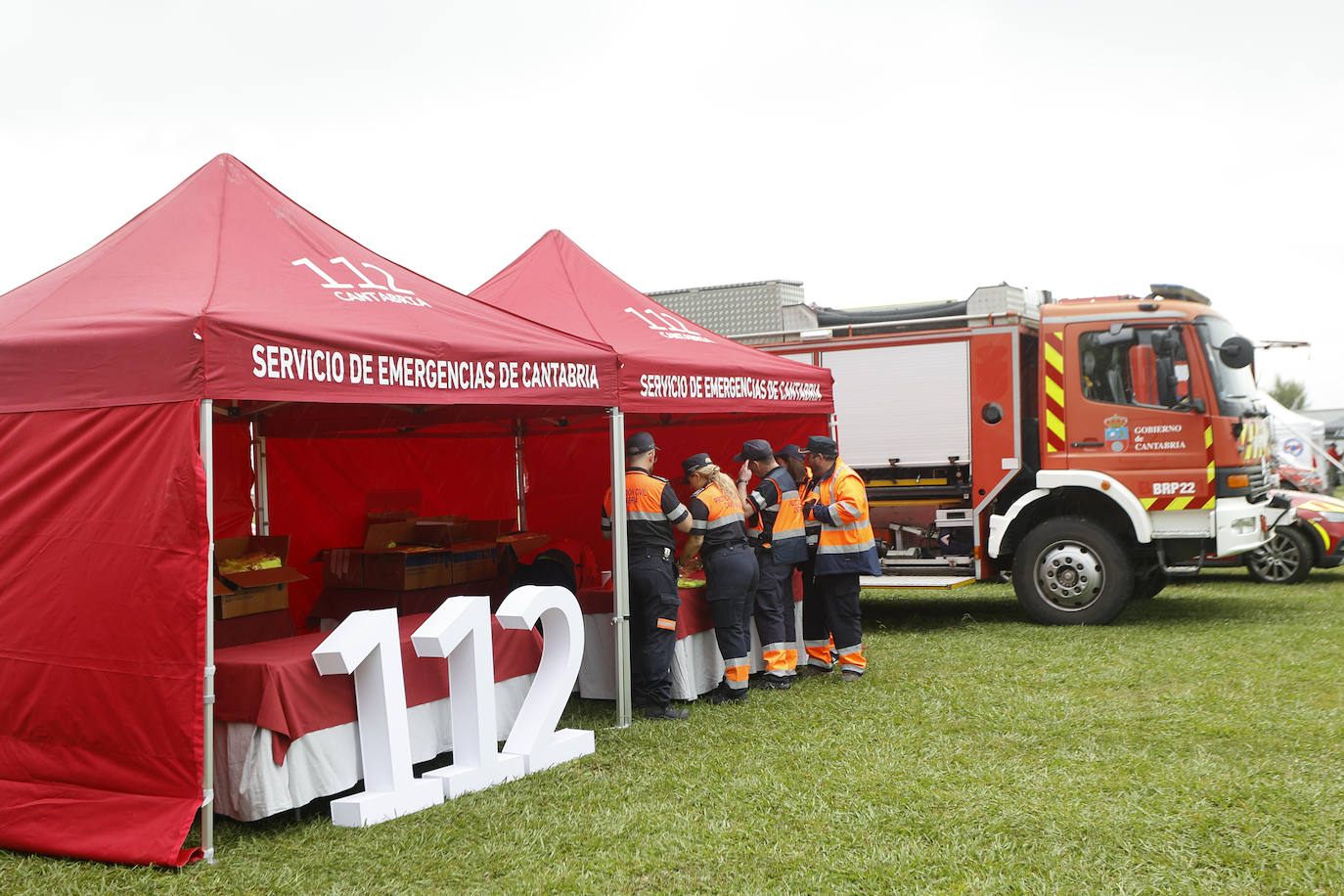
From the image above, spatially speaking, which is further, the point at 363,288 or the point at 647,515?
the point at 647,515

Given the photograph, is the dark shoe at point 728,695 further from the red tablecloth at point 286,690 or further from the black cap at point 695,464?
the red tablecloth at point 286,690

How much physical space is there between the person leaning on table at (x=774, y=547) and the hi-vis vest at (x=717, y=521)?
351 millimetres

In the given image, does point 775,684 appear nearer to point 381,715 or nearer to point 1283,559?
point 381,715

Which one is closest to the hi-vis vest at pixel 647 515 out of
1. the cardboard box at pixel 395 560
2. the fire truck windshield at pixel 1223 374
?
the cardboard box at pixel 395 560

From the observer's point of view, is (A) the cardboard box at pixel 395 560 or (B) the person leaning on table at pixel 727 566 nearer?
(B) the person leaning on table at pixel 727 566

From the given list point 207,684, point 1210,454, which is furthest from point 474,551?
point 1210,454

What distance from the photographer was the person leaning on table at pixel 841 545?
27.5ft

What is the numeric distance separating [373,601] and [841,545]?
3.19 metres

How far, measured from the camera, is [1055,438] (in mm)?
10609

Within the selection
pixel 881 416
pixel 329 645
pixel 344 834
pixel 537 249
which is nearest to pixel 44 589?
pixel 329 645

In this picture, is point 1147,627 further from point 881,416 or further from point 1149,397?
point 881,416

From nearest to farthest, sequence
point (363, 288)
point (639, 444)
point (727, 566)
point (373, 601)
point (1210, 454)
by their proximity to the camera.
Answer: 1. point (363, 288)
2. point (639, 444)
3. point (727, 566)
4. point (373, 601)
5. point (1210, 454)

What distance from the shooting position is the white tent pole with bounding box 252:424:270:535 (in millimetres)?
8289

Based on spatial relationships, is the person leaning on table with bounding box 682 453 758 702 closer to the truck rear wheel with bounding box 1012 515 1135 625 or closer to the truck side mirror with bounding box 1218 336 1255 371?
the truck rear wheel with bounding box 1012 515 1135 625
